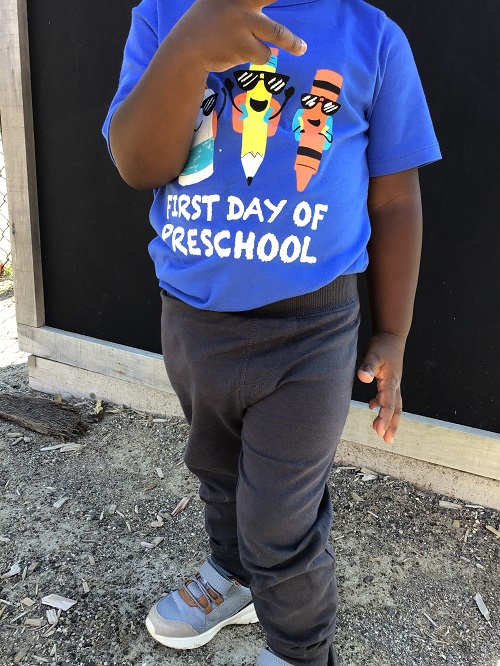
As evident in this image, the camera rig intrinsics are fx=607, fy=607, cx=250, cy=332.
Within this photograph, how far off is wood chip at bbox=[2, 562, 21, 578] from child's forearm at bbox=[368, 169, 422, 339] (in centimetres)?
136

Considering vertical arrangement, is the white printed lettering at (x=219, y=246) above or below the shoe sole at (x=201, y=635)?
above

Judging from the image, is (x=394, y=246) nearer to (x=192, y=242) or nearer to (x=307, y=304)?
(x=307, y=304)

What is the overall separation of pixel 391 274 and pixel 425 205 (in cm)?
73

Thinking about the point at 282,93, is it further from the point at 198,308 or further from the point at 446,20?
the point at 446,20

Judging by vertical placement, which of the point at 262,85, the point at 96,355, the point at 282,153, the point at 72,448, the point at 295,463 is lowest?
the point at 72,448

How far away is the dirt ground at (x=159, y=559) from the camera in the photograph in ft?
5.47

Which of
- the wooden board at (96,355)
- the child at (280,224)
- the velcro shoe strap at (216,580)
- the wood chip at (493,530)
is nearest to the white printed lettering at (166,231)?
the child at (280,224)

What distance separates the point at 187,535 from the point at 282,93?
149cm

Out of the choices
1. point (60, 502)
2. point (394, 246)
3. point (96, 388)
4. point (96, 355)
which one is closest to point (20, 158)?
point (96, 355)

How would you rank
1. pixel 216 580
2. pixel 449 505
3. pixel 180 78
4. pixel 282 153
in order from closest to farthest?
pixel 180 78 < pixel 282 153 < pixel 216 580 < pixel 449 505

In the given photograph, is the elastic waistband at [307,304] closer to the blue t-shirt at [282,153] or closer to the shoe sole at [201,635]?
the blue t-shirt at [282,153]

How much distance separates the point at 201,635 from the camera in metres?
1.66

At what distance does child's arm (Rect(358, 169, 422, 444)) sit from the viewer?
4.43 ft

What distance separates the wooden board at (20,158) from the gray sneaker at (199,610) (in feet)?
5.38
